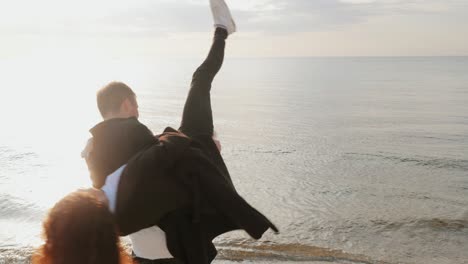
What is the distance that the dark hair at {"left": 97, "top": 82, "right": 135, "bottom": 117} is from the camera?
115 inches

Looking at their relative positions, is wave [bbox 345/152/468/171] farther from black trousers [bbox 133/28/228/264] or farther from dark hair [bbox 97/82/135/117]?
dark hair [bbox 97/82/135/117]

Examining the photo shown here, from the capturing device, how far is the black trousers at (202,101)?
338 cm

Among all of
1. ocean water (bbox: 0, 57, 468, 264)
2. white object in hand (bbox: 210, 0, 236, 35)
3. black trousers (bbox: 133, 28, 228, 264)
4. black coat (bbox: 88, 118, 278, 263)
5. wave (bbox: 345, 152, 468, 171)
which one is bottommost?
wave (bbox: 345, 152, 468, 171)

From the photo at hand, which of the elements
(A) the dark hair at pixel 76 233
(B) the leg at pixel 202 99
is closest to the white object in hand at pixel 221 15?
(B) the leg at pixel 202 99

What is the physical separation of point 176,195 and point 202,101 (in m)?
0.97

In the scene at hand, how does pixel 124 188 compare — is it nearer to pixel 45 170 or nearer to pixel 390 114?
pixel 45 170

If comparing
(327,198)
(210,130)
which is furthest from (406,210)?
(210,130)

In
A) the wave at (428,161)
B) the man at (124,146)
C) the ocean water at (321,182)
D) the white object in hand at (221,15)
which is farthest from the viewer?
the wave at (428,161)

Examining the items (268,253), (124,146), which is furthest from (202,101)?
(268,253)

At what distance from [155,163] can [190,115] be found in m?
0.85

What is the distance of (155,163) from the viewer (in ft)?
8.65

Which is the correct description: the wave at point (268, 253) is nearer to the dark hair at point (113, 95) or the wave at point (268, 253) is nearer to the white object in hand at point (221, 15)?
the white object in hand at point (221, 15)

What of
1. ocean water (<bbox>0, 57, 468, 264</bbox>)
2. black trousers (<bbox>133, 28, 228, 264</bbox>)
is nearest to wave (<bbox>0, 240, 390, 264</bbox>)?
ocean water (<bbox>0, 57, 468, 264</bbox>)

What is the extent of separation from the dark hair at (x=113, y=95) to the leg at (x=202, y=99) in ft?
1.90
